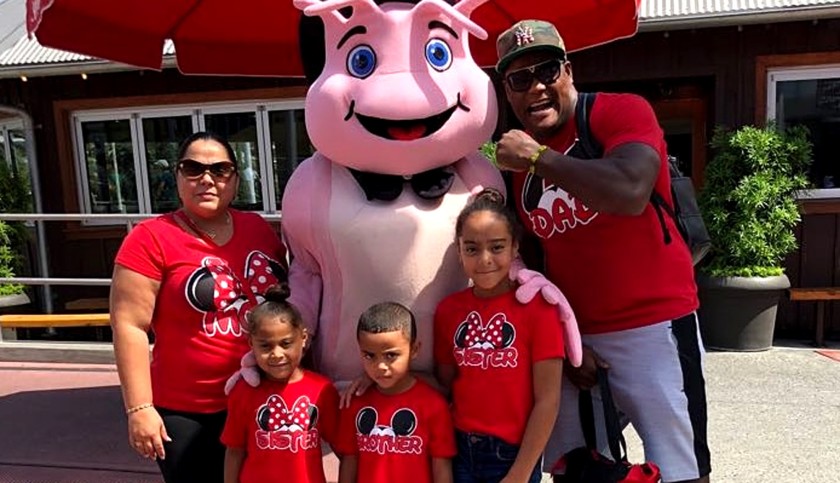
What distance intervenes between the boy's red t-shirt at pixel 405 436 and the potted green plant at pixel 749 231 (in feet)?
13.6

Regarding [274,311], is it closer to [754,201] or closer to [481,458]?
[481,458]

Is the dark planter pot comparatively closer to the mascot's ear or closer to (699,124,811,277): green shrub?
(699,124,811,277): green shrub

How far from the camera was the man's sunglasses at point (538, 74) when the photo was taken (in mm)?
1883

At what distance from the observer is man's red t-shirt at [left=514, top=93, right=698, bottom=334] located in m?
1.92

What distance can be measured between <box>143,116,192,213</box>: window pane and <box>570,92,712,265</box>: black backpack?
638 centimetres

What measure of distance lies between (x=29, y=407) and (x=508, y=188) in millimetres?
3629

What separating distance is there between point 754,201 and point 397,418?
14.2 feet

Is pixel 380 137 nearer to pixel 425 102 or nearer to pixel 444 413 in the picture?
pixel 425 102

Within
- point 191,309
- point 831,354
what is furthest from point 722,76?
point 191,309

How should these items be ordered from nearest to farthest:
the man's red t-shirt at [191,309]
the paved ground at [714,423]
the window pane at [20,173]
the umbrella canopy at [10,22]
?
the man's red t-shirt at [191,309] → the paved ground at [714,423] → the window pane at [20,173] → the umbrella canopy at [10,22]

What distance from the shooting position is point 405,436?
6.16ft

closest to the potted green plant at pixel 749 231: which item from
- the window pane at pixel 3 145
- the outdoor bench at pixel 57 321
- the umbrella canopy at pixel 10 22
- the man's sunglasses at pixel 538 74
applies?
the man's sunglasses at pixel 538 74

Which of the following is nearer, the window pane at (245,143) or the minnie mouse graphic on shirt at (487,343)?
the minnie mouse graphic on shirt at (487,343)

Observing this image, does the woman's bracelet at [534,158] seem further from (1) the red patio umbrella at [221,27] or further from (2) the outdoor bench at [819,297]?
(2) the outdoor bench at [819,297]
